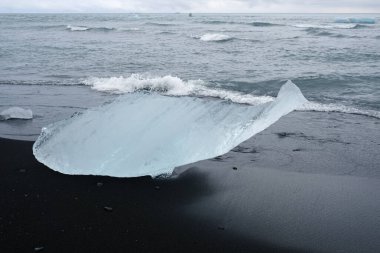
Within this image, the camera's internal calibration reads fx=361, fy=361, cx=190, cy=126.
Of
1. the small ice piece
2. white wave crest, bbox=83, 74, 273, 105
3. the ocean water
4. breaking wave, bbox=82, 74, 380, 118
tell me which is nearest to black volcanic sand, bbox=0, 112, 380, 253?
the small ice piece

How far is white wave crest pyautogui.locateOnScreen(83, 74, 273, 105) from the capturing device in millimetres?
8297

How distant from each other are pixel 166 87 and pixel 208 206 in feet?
19.3

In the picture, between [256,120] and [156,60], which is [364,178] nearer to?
[256,120]

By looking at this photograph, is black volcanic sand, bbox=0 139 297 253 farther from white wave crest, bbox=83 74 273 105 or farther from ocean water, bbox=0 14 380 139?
white wave crest, bbox=83 74 273 105

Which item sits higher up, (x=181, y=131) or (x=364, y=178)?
(x=181, y=131)

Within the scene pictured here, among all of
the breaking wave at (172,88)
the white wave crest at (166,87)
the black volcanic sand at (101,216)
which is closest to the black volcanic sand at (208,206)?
the black volcanic sand at (101,216)

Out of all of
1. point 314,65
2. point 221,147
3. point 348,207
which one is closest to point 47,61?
point 314,65

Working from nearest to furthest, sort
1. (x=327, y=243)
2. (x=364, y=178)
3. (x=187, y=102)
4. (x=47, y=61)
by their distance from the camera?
(x=327, y=243)
(x=364, y=178)
(x=187, y=102)
(x=47, y=61)

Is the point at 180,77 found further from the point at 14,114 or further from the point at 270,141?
the point at 270,141

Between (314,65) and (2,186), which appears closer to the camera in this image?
(2,186)

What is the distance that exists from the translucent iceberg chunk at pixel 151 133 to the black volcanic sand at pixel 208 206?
0.63ft

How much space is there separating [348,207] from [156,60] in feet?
37.3

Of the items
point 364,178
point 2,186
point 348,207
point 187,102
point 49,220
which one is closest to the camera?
point 49,220

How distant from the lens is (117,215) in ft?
10.7
